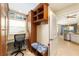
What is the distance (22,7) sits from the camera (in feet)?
4.28

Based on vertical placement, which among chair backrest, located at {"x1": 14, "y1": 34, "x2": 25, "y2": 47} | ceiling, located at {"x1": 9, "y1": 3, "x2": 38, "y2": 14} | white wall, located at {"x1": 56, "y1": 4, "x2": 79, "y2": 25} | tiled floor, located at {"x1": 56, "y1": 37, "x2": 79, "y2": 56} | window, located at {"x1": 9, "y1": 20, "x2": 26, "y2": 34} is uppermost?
ceiling, located at {"x1": 9, "y1": 3, "x2": 38, "y2": 14}

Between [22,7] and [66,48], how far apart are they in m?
0.95

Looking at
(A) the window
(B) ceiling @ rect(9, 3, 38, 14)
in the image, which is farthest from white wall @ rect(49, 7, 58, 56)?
(A) the window

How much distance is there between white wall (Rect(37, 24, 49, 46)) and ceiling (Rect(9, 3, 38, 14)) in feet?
1.07

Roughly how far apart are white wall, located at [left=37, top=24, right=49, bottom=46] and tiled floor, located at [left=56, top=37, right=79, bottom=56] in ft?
0.72

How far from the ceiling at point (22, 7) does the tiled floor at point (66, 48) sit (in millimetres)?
695

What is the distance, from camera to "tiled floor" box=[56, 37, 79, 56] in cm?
127

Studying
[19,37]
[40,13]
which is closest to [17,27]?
[19,37]

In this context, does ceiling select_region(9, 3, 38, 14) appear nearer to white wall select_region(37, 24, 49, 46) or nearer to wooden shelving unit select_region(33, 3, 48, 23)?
wooden shelving unit select_region(33, 3, 48, 23)

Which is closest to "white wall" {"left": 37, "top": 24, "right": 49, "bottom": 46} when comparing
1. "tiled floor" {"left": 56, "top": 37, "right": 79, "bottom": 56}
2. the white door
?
the white door

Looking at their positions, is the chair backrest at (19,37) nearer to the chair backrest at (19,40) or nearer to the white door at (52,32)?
the chair backrest at (19,40)

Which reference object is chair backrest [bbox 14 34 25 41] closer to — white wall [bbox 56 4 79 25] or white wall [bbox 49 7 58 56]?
white wall [bbox 49 7 58 56]

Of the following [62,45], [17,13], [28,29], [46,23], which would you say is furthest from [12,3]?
[62,45]

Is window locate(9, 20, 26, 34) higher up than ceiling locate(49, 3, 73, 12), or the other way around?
ceiling locate(49, 3, 73, 12)
